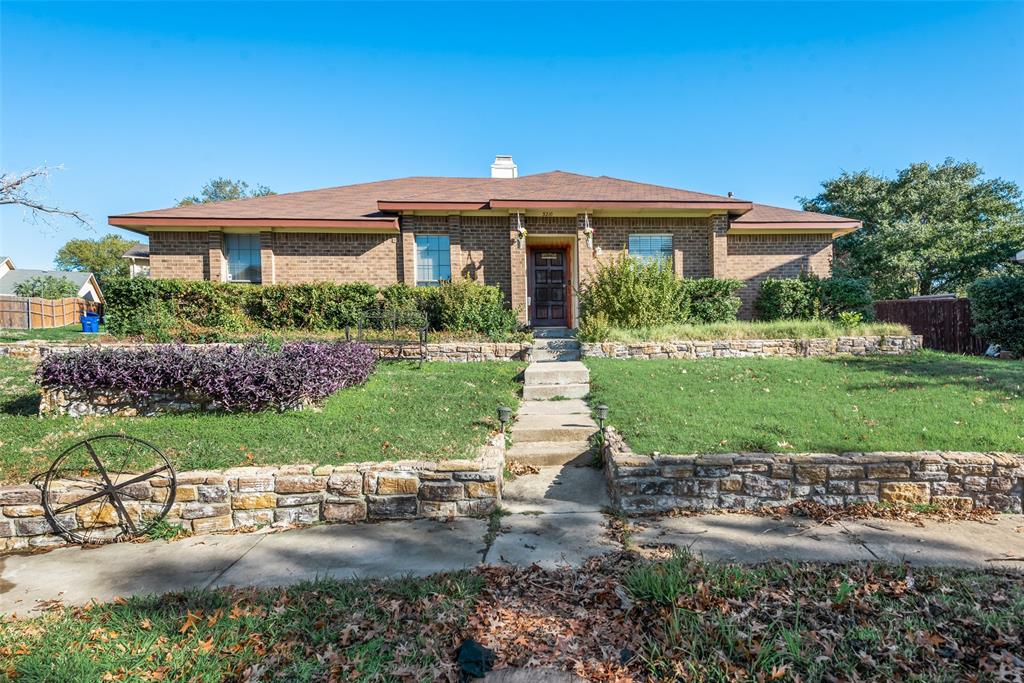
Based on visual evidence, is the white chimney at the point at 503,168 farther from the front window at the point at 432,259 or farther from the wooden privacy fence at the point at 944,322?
the wooden privacy fence at the point at 944,322

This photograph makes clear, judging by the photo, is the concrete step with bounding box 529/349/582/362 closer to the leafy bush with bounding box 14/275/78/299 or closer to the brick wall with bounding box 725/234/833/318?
the brick wall with bounding box 725/234/833/318

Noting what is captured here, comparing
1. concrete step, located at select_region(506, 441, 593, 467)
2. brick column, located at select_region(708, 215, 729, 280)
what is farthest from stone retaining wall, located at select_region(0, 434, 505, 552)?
brick column, located at select_region(708, 215, 729, 280)

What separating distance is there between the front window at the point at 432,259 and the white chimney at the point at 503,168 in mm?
5203

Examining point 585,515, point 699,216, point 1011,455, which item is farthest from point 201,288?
point 1011,455

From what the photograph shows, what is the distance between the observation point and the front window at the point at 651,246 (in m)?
13.7

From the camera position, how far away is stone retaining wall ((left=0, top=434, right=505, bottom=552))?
4051 millimetres

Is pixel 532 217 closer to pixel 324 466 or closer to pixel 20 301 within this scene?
pixel 324 466

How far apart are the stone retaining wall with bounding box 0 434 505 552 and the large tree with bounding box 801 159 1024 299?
19.1 meters

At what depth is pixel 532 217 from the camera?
13.3 m

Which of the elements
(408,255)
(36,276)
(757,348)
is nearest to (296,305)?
(408,255)

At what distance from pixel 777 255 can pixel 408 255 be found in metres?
10.5

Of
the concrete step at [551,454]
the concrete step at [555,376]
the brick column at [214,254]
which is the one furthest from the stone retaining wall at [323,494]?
the brick column at [214,254]

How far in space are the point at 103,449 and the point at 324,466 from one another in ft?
7.01

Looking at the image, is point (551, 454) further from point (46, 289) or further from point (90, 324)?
point (46, 289)
